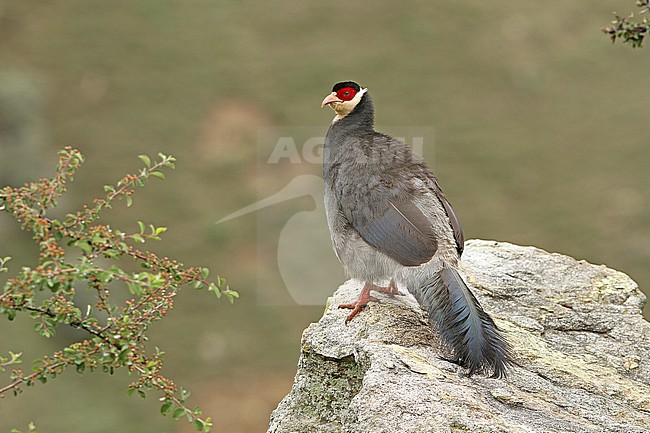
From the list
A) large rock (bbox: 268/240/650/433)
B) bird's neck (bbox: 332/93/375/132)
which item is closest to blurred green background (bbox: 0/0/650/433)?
large rock (bbox: 268/240/650/433)

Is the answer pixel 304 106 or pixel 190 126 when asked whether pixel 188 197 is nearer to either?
pixel 190 126

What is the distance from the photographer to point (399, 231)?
5.14 m

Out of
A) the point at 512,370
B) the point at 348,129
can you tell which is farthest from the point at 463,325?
the point at 348,129

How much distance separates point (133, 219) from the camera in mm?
20344

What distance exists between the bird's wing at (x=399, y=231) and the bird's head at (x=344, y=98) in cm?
98

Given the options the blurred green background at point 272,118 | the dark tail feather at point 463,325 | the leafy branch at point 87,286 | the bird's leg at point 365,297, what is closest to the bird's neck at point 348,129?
the bird's leg at point 365,297

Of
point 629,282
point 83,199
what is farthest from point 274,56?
point 629,282

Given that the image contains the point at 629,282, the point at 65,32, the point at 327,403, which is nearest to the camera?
the point at 327,403

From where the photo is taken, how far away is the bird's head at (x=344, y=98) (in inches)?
236

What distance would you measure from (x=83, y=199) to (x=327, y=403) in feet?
56.3

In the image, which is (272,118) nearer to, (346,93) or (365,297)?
(346,93)

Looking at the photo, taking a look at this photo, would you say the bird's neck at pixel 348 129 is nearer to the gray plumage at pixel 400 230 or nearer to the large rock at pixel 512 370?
the gray plumage at pixel 400 230

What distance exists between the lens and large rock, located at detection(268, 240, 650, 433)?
407 centimetres

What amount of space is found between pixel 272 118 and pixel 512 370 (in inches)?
722
